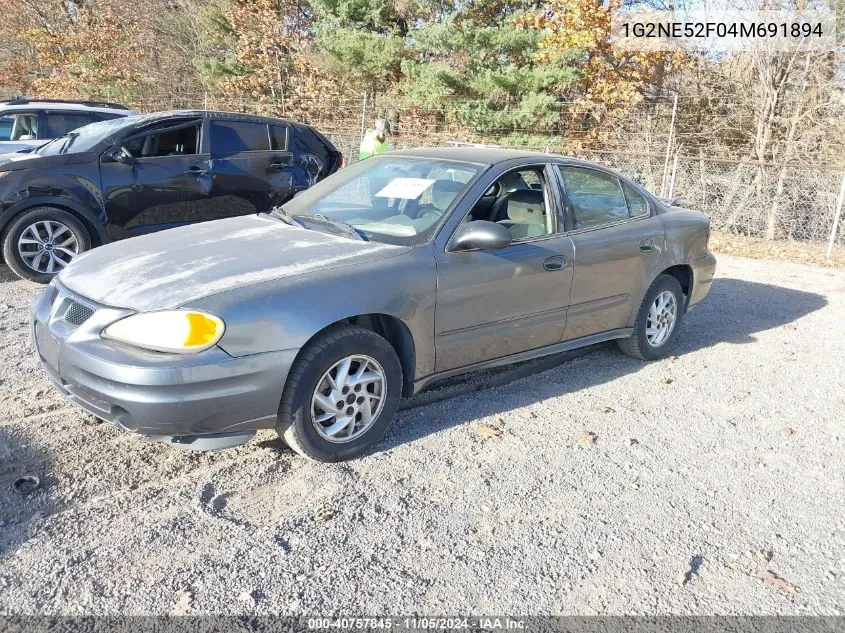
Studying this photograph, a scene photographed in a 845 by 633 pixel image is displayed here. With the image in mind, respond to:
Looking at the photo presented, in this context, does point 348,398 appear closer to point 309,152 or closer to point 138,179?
point 138,179

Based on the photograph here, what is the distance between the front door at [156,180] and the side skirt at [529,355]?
4.48 metres

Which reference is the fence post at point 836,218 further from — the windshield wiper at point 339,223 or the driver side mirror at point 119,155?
the driver side mirror at point 119,155

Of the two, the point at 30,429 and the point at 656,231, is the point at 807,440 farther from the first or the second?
the point at 30,429

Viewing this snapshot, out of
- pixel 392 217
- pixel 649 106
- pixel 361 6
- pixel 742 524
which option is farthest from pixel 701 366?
pixel 361 6

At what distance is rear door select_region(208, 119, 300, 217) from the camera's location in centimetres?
771

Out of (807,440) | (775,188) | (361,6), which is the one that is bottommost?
(807,440)

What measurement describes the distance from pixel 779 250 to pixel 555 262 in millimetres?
8466

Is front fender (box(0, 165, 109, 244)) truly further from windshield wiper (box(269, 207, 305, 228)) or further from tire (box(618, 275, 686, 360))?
tire (box(618, 275, 686, 360))

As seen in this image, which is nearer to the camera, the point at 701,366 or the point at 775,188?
the point at 701,366

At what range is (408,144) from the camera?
1591cm

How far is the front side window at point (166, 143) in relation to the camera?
23.6ft

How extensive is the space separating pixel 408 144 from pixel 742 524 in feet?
44.8

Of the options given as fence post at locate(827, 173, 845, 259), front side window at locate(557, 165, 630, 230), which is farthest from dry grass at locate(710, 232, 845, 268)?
front side window at locate(557, 165, 630, 230)

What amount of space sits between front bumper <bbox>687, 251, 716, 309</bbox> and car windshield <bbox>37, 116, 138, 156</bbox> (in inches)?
228
